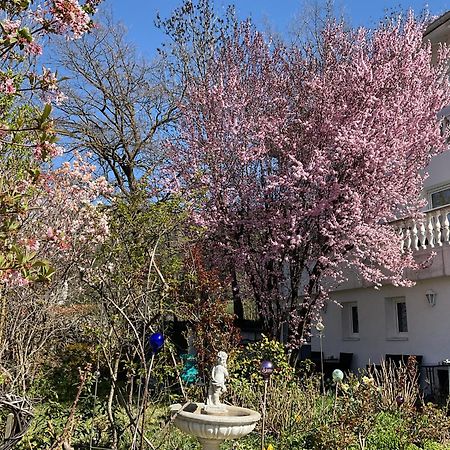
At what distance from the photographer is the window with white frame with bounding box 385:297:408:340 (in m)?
11.8

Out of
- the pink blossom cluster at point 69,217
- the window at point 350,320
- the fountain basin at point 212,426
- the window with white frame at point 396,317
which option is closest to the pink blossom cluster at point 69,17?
A: the fountain basin at point 212,426

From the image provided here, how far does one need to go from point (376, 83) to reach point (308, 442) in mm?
→ 7229

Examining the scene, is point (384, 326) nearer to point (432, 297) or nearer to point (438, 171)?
point (432, 297)

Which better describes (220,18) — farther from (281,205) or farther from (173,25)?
(281,205)

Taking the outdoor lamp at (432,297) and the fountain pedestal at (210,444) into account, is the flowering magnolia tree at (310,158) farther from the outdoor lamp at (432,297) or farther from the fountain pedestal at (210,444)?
the fountain pedestal at (210,444)

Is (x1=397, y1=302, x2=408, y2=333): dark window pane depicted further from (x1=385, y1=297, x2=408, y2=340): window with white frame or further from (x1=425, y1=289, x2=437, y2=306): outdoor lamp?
(x1=425, y1=289, x2=437, y2=306): outdoor lamp

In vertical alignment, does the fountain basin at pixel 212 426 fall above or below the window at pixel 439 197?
below

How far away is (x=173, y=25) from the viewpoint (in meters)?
16.0

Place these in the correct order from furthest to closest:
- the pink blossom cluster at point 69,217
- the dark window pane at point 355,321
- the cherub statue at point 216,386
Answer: the dark window pane at point 355,321 → the pink blossom cluster at point 69,217 → the cherub statue at point 216,386

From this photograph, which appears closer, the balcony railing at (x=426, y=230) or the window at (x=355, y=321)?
the balcony railing at (x=426, y=230)

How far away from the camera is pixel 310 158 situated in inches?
436

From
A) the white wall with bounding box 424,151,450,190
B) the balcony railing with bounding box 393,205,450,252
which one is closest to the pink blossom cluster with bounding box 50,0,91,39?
the balcony railing with bounding box 393,205,450,252

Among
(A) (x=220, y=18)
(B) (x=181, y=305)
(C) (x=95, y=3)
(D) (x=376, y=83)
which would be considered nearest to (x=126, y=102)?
(A) (x=220, y=18)

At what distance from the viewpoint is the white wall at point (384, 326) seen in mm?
10430
